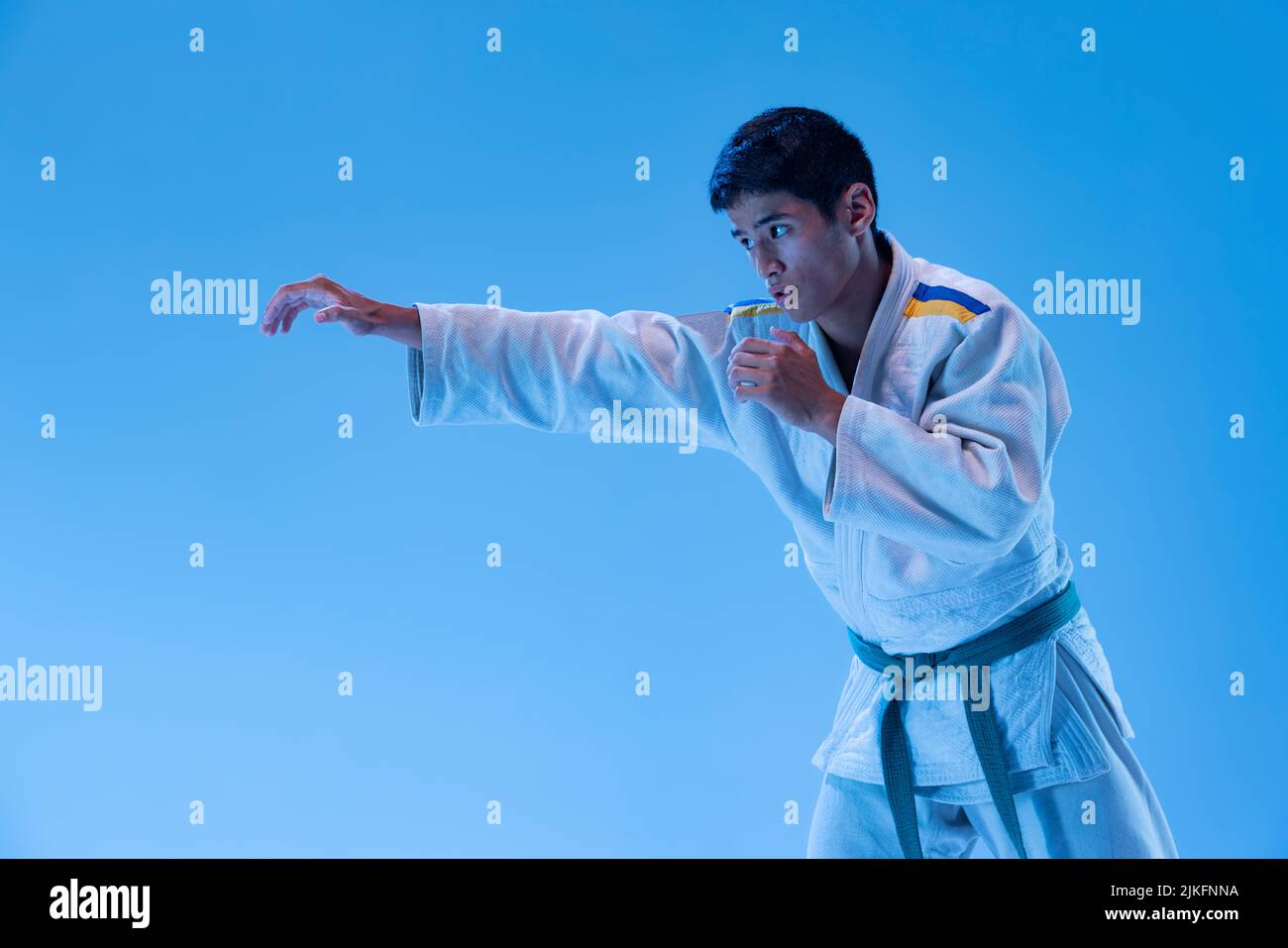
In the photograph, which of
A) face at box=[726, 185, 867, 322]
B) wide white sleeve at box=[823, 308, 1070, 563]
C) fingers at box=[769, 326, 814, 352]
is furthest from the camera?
face at box=[726, 185, 867, 322]

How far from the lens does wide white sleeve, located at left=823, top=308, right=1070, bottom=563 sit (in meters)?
1.67

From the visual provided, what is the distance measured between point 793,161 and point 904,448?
20.9 inches

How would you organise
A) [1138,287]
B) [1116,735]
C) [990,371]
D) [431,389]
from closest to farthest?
[990,371], [1116,735], [431,389], [1138,287]

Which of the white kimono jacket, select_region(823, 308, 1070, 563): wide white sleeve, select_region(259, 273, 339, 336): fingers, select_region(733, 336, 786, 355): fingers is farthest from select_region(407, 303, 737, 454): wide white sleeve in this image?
select_region(823, 308, 1070, 563): wide white sleeve

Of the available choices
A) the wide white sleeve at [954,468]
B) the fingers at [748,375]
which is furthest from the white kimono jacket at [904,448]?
the fingers at [748,375]

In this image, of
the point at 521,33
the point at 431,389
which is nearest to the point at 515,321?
the point at 431,389

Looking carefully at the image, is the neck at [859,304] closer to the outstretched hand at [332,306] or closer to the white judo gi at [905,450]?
the white judo gi at [905,450]

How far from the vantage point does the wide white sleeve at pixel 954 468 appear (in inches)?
65.6

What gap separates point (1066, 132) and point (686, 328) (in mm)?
1712

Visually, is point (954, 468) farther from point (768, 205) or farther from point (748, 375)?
point (768, 205)

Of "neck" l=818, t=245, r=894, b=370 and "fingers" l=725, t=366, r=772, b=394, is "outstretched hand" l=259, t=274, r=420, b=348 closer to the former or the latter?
"fingers" l=725, t=366, r=772, b=394

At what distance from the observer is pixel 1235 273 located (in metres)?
3.22

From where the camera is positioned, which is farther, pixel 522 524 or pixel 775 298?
pixel 522 524

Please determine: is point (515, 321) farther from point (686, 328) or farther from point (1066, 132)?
point (1066, 132)
